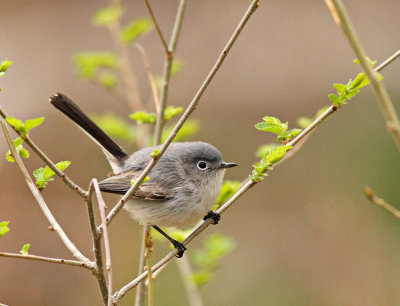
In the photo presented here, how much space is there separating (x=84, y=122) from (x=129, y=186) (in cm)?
43

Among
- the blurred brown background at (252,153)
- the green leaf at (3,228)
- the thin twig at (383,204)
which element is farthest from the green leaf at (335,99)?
the blurred brown background at (252,153)

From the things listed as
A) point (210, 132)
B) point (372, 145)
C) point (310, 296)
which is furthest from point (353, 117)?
point (310, 296)

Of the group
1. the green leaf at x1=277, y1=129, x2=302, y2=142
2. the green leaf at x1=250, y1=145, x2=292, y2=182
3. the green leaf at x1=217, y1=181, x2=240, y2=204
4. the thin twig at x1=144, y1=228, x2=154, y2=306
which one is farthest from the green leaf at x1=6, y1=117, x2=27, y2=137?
the green leaf at x1=217, y1=181, x2=240, y2=204

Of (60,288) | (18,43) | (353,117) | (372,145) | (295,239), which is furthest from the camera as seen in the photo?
(18,43)

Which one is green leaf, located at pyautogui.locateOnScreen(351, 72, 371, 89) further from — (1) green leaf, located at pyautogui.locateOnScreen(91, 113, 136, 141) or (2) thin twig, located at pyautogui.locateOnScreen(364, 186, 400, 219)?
(1) green leaf, located at pyautogui.locateOnScreen(91, 113, 136, 141)

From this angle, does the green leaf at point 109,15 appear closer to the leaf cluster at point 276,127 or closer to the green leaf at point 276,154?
the leaf cluster at point 276,127

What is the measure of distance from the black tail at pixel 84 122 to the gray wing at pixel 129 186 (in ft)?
0.65

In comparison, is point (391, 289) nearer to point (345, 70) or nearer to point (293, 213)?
point (293, 213)

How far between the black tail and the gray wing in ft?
0.65

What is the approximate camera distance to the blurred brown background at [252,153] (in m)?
6.13

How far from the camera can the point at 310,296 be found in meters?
5.80

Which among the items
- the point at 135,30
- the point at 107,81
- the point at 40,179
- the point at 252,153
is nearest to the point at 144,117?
the point at 40,179

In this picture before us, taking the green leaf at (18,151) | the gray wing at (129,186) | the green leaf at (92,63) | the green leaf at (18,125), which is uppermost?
the green leaf at (18,125)

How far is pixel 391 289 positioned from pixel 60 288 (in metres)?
3.72
